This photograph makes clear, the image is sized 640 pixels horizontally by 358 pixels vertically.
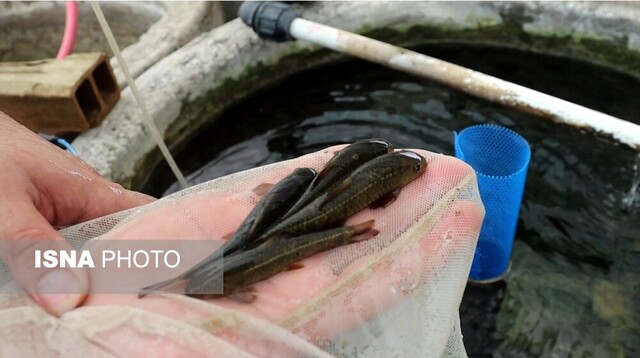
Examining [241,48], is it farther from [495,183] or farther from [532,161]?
[495,183]

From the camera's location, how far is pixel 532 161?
4.25 meters

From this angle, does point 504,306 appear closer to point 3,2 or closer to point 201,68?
point 201,68

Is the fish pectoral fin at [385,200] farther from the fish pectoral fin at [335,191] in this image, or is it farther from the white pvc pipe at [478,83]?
the white pvc pipe at [478,83]

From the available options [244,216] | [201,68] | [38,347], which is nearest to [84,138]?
[201,68]

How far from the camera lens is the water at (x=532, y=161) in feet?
10.9

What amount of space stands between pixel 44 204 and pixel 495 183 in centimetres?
212

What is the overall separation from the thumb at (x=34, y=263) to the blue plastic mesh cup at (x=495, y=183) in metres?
2.09

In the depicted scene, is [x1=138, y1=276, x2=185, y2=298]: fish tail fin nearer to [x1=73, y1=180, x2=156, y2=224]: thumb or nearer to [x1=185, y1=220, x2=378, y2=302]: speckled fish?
[x1=185, y1=220, x2=378, y2=302]: speckled fish

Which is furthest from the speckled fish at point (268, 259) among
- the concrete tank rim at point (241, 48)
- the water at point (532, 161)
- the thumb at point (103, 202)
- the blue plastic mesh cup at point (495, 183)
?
the concrete tank rim at point (241, 48)

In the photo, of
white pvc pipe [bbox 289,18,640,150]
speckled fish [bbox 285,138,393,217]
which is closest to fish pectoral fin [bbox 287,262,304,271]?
speckled fish [bbox 285,138,393,217]

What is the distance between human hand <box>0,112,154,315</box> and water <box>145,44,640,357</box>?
1.89 metres

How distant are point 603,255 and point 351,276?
2.52 metres

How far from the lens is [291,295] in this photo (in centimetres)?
183

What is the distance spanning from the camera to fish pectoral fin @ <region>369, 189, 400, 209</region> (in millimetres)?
2170
